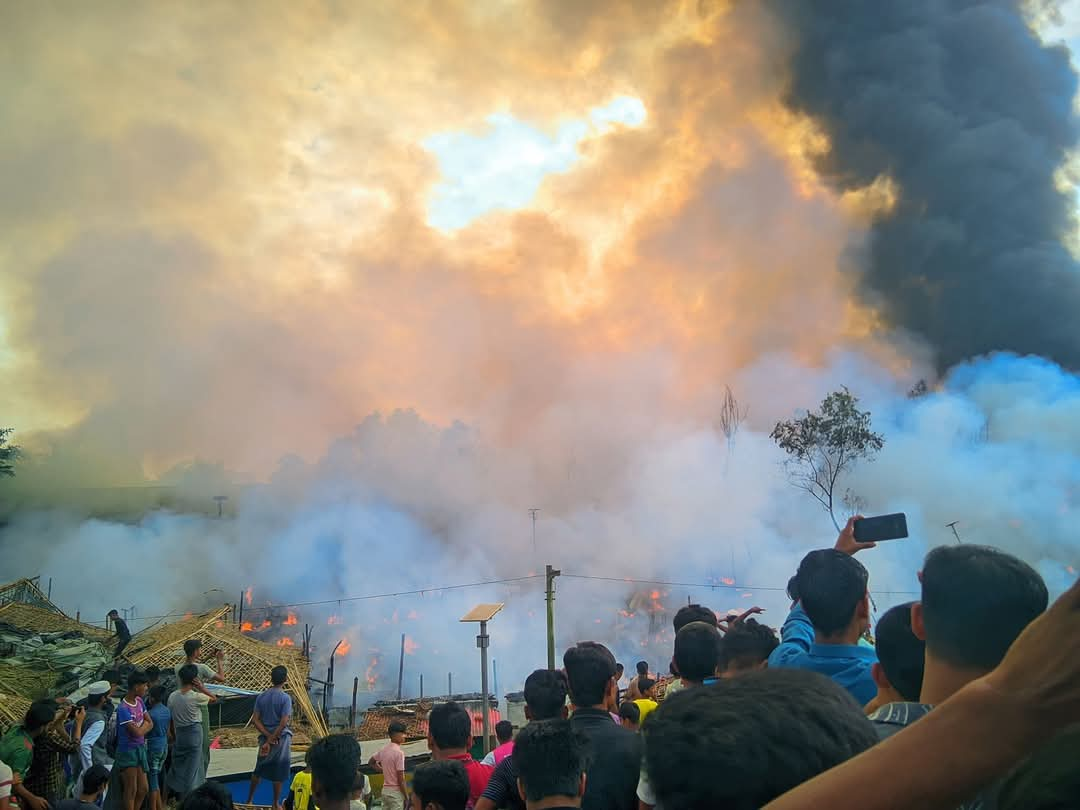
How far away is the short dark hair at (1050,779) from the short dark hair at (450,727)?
3.46 metres

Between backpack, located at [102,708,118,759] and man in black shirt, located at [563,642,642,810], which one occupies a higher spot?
man in black shirt, located at [563,642,642,810]

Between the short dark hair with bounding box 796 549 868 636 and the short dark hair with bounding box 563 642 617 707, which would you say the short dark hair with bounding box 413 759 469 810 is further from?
the short dark hair with bounding box 796 549 868 636

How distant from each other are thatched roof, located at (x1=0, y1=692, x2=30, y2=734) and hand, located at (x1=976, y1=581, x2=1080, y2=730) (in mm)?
13765

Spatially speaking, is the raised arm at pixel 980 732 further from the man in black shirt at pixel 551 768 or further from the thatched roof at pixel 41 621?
the thatched roof at pixel 41 621

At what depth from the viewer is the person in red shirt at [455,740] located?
13.4 ft

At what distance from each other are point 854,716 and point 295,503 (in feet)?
138

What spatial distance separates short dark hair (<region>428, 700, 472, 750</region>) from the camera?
409cm

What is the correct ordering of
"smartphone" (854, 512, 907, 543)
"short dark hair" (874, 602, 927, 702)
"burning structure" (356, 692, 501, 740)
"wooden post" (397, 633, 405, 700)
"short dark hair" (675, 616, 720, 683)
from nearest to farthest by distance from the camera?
1. "short dark hair" (874, 602, 927, 702)
2. "smartphone" (854, 512, 907, 543)
3. "short dark hair" (675, 616, 720, 683)
4. "burning structure" (356, 692, 501, 740)
5. "wooden post" (397, 633, 405, 700)

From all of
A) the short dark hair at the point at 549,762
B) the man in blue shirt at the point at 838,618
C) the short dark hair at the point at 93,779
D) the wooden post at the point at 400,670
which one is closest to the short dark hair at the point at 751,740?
the short dark hair at the point at 549,762

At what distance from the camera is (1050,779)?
0.94 m

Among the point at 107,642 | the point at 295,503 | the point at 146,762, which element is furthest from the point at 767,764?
the point at 295,503

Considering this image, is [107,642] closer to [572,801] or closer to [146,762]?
[146,762]

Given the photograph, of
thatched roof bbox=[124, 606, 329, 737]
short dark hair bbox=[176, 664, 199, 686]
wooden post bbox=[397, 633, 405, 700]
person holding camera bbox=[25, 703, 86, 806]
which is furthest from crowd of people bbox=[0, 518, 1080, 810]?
wooden post bbox=[397, 633, 405, 700]

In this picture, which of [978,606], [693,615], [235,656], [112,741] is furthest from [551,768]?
[235,656]
